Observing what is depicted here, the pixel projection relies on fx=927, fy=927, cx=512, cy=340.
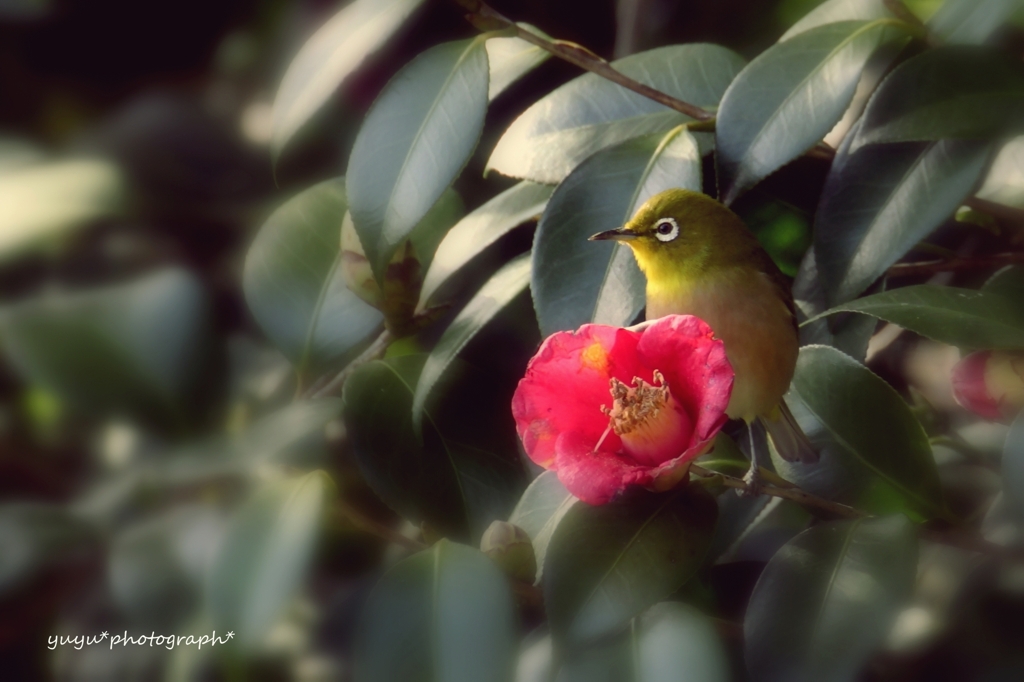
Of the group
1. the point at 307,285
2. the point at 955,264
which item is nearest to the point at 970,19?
the point at 955,264

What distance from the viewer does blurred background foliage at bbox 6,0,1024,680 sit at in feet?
1.99

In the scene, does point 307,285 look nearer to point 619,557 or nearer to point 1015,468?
point 619,557

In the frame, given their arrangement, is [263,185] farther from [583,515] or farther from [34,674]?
[583,515]

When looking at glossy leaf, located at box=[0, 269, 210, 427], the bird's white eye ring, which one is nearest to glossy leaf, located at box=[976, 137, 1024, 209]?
the bird's white eye ring

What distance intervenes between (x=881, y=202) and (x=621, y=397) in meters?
0.26

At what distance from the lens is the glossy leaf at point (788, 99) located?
600 mm

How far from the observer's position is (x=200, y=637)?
64 centimetres

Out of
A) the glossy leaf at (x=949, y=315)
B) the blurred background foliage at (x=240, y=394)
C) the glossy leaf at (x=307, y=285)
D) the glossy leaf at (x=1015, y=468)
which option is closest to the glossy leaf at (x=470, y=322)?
the blurred background foliage at (x=240, y=394)

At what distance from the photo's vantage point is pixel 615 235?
62 centimetres

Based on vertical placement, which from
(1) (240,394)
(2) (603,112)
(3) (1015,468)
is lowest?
(1) (240,394)

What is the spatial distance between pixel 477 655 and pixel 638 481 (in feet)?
0.46

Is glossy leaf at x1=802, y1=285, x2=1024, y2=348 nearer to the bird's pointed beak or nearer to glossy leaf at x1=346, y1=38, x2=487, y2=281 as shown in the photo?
the bird's pointed beak

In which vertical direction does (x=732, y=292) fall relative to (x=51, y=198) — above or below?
below

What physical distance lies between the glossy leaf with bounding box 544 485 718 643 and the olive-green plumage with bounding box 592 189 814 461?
0.57ft
